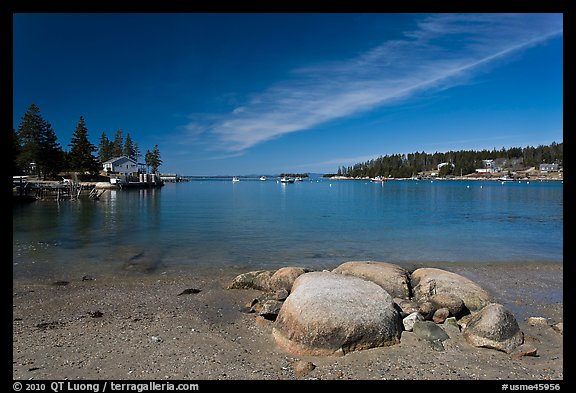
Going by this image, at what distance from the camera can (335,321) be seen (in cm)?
650

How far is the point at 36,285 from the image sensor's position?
11625mm

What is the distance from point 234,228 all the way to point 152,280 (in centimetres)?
1475

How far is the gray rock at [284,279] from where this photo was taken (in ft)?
34.1

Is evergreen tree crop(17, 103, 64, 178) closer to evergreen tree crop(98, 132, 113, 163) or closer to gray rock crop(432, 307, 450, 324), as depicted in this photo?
evergreen tree crop(98, 132, 113, 163)

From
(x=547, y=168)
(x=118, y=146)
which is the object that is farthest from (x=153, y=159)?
(x=547, y=168)

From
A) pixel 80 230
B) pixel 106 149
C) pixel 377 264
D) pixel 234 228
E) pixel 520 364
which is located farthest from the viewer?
pixel 106 149

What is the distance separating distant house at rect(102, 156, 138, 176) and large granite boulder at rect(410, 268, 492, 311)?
103 metres

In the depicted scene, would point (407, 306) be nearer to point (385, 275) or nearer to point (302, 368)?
point (385, 275)

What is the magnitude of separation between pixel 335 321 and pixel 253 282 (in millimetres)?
5109
